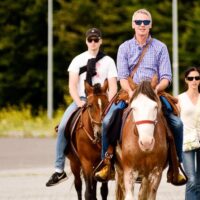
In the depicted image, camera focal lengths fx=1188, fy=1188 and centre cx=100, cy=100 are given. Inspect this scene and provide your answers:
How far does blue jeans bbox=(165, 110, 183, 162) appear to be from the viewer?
14.1 m

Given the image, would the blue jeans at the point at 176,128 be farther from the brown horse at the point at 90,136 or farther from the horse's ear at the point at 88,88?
the horse's ear at the point at 88,88

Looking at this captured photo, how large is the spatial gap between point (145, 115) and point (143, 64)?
1628mm

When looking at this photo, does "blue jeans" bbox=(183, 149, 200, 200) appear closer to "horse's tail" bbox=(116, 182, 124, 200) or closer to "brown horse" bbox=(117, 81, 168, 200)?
"horse's tail" bbox=(116, 182, 124, 200)

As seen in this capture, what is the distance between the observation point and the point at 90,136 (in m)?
16.8

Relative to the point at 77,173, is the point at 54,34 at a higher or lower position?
higher

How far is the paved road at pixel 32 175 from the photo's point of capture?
1996cm

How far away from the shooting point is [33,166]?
27.9 metres

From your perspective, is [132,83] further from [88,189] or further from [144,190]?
[88,189]

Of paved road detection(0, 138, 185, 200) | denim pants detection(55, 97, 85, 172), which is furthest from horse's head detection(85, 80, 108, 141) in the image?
paved road detection(0, 138, 185, 200)

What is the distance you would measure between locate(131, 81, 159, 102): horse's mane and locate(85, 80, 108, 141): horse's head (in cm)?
339

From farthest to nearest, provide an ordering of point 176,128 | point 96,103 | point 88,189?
point 88,189, point 96,103, point 176,128

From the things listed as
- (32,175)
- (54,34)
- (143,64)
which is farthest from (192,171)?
(54,34)

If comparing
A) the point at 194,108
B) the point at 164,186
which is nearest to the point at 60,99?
the point at 164,186

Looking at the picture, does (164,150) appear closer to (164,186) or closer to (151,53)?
(151,53)
